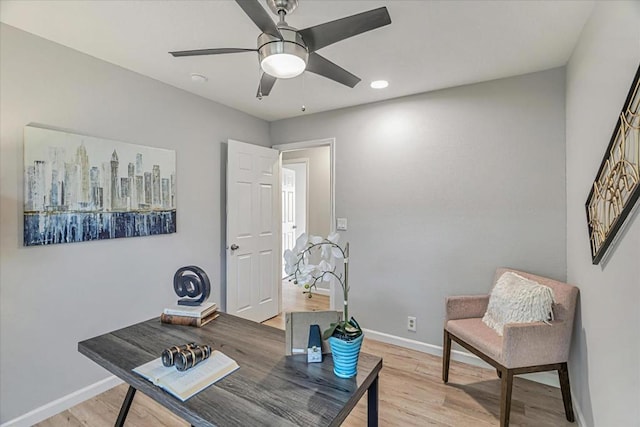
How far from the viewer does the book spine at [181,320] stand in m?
1.64

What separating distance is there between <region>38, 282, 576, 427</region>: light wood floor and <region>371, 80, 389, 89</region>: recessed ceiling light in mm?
2387

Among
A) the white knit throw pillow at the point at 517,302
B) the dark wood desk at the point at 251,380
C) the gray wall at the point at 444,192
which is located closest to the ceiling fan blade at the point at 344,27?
the dark wood desk at the point at 251,380

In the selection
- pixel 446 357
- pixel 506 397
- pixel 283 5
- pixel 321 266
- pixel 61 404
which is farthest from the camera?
pixel 446 357

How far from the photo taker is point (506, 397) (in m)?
1.75

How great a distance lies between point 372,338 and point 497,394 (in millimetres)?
1181

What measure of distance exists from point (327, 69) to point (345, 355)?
1.39m

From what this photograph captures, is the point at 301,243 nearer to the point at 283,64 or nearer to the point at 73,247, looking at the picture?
the point at 283,64

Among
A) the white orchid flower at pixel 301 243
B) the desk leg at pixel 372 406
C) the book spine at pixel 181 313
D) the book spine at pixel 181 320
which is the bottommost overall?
the desk leg at pixel 372 406

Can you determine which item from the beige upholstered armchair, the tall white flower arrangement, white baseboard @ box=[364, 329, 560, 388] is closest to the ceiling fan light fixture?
the tall white flower arrangement

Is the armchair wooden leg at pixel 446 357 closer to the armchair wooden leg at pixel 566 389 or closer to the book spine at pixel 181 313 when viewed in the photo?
the armchair wooden leg at pixel 566 389

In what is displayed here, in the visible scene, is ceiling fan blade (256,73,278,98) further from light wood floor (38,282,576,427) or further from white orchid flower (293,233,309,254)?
light wood floor (38,282,576,427)

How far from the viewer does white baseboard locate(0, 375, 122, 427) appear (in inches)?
72.0

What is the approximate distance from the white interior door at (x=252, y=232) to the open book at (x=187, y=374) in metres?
1.95

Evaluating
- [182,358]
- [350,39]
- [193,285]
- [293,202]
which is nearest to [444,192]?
[350,39]
